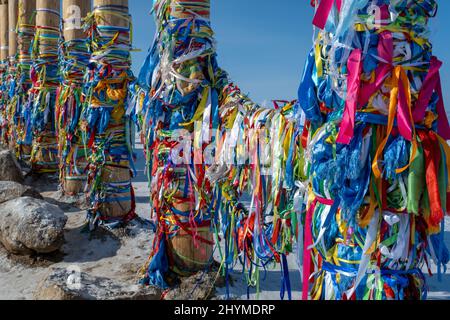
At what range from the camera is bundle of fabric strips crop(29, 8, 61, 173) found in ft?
24.2

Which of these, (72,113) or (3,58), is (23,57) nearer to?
(72,113)

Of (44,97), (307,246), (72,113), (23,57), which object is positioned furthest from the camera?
(23,57)

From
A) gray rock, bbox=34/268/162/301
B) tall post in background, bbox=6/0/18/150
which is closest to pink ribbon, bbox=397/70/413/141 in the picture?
gray rock, bbox=34/268/162/301

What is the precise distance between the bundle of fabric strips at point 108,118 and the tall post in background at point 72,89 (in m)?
1.03

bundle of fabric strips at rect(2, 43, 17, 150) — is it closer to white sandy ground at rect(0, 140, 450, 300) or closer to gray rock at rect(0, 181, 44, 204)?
gray rock at rect(0, 181, 44, 204)

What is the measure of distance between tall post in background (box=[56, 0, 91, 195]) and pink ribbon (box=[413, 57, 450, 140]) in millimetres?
4917

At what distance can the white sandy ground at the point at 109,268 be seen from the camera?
11.3 feet

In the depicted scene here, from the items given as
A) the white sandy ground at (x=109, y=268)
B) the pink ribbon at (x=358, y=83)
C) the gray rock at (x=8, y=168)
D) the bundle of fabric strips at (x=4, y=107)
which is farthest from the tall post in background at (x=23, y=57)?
the pink ribbon at (x=358, y=83)

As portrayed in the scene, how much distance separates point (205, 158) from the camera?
2.88 meters

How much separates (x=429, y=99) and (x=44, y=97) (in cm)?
702

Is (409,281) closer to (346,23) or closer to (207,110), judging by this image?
(346,23)

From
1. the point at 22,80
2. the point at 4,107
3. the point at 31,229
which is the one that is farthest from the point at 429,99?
the point at 4,107

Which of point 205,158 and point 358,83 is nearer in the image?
point 358,83

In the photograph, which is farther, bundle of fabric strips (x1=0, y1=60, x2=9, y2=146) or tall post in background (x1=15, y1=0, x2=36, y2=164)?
bundle of fabric strips (x1=0, y1=60, x2=9, y2=146)
